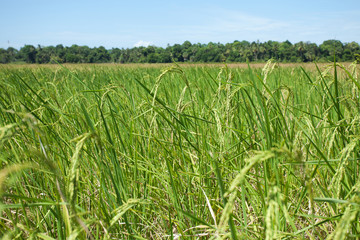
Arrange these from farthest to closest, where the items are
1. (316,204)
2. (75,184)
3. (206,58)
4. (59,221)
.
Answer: (206,58) < (316,204) < (59,221) < (75,184)

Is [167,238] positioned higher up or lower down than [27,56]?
lower down

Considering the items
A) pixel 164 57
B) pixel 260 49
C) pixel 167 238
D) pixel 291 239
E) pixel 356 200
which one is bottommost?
pixel 167 238

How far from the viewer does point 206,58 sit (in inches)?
1735

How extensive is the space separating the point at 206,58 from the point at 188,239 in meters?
45.0

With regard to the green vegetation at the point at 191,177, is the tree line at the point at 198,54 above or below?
above

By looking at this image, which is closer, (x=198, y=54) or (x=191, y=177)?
(x=191, y=177)

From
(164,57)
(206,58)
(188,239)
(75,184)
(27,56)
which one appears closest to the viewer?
(75,184)

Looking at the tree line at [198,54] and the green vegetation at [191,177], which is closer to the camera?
the green vegetation at [191,177]

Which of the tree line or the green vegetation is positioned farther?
the tree line

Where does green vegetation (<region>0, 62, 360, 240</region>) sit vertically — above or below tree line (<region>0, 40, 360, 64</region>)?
below

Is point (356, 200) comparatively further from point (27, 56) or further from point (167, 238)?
point (27, 56)

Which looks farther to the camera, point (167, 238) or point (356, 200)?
point (167, 238)

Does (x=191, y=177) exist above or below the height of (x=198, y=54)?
below

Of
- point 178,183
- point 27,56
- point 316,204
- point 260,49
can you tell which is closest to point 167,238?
point 178,183
